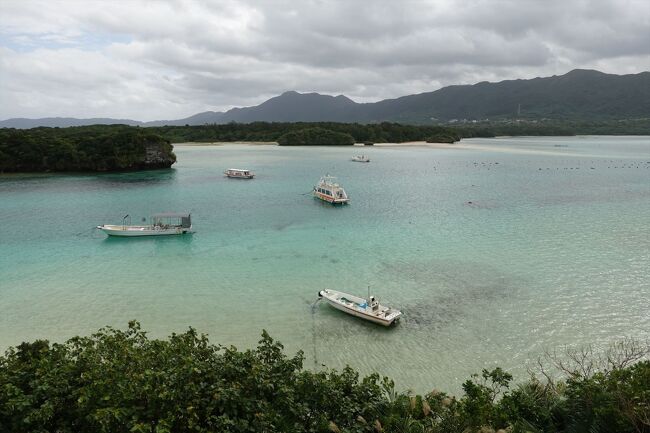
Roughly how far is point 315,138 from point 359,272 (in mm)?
134666

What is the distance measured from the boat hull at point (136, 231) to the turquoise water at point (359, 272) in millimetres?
939

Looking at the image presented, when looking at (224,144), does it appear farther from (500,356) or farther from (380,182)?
(500,356)

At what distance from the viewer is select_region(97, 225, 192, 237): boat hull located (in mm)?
35281

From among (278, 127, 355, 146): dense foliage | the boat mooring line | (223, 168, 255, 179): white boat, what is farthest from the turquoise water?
(278, 127, 355, 146): dense foliage

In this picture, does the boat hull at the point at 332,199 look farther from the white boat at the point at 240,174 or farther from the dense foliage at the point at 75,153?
the dense foliage at the point at 75,153

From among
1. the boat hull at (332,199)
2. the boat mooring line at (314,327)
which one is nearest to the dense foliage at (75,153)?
the boat hull at (332,199)

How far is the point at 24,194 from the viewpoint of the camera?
184ft

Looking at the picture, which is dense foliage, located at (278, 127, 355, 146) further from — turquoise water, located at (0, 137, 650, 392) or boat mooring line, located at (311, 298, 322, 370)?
boat mooring line, located at (311, 298, 322, 370)

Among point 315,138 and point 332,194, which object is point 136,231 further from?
point 315,138

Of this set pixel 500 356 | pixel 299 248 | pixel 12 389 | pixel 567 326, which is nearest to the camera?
pixel 12 389

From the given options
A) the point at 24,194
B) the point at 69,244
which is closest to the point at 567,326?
the point at 69,244

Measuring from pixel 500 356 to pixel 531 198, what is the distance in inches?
1580

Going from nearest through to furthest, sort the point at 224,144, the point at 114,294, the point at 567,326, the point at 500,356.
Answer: the point at 500,356 → the point at 567,326 → the point at 114,294 → the point at 224,144

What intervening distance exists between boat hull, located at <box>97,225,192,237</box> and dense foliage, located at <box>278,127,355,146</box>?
406ft
